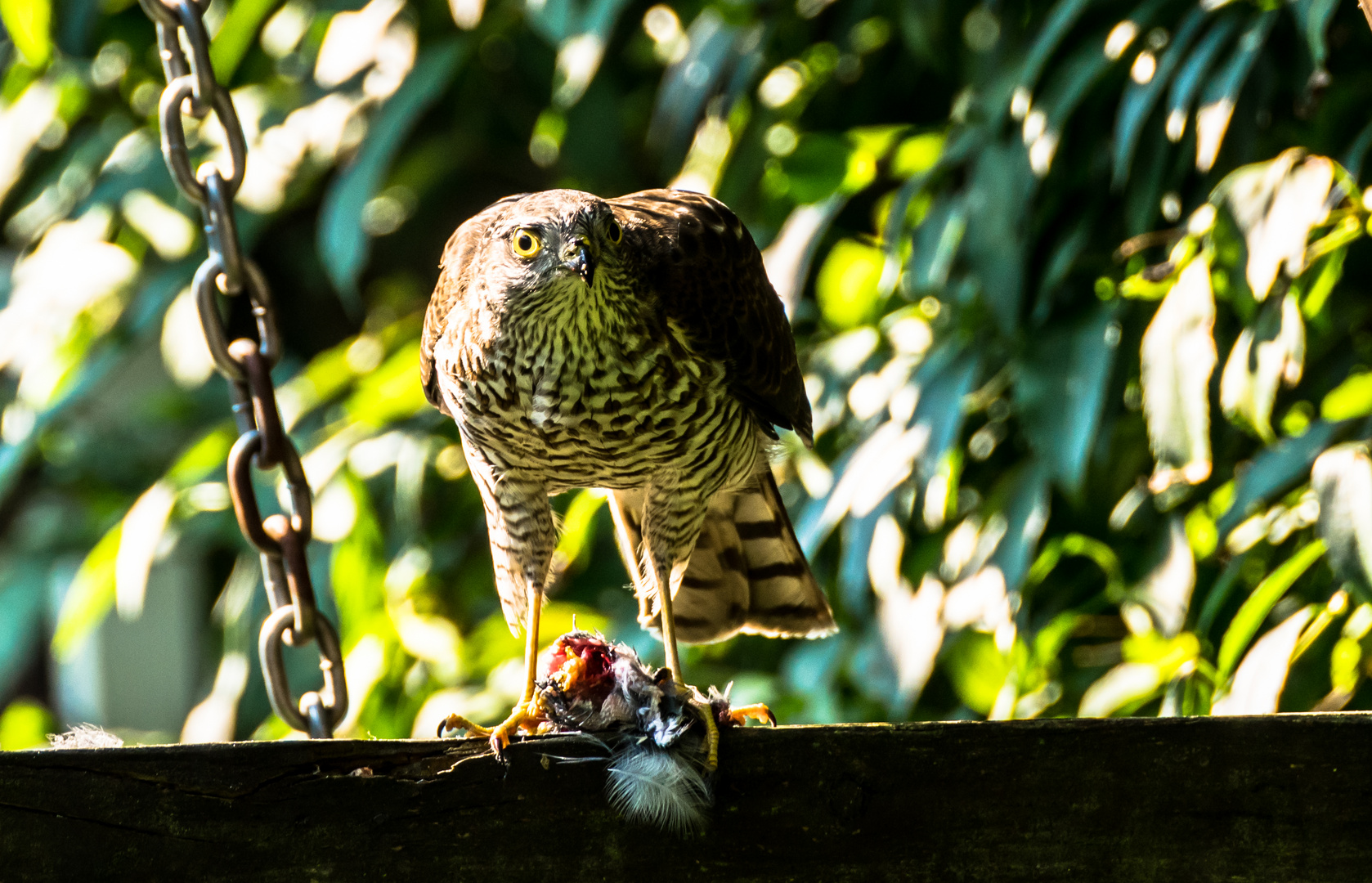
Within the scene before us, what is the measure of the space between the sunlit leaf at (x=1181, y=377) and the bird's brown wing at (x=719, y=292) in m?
0.49

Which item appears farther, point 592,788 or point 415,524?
point 415,524

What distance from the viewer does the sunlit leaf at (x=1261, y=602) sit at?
1.86 metres

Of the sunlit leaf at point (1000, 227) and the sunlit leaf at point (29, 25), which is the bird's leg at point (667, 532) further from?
the sunlit leaf at point (29, 25)

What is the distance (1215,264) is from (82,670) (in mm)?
4578

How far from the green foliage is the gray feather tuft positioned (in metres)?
0.98

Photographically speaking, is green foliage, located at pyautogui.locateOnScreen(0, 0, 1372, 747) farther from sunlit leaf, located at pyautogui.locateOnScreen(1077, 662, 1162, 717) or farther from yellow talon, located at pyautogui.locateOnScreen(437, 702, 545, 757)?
yellow talon, located at pyautogui.locateOnScreen(437, 702, 545, 757)

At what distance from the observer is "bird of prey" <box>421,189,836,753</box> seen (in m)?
1.46

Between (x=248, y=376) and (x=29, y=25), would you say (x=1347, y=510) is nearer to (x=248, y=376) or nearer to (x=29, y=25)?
(x=248, y=376)

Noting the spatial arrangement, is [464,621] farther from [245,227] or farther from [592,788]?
[592,788]

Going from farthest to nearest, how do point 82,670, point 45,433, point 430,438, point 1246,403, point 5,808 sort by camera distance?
1. point 82,670
2. point 45,433
3. point 430,438
4. point 1246,403
5. point 5,808

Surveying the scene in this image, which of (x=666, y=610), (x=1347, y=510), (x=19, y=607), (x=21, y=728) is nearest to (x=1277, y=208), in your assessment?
(x=1347, y=510)

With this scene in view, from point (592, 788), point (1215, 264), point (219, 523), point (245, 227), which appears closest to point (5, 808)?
point (592, 788)

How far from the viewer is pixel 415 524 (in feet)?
10.4

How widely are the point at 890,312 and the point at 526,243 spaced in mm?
1243
